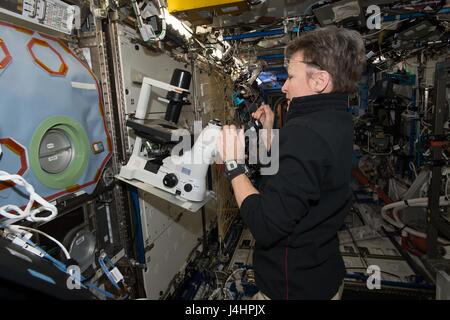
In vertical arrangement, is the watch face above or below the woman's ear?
below

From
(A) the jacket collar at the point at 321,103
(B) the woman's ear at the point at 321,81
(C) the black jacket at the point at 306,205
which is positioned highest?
(B) the woman's ear at the point at 321,81

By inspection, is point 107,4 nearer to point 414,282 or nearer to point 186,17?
point 186,17

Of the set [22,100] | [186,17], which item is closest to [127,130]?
[22,100]

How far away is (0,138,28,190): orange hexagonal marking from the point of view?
1107 millimetres

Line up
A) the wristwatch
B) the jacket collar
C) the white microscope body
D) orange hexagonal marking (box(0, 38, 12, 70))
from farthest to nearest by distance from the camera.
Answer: the white microscope body < the wristwatch < the jacket collar < orange hexagonal marking (box(0, 38, 12, 70))

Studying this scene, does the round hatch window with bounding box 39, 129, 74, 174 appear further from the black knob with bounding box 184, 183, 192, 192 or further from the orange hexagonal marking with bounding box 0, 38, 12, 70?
the black knob with bounding box 184, 183, 192, 192

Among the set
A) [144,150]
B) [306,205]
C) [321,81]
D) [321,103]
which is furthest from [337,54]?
[144,150]

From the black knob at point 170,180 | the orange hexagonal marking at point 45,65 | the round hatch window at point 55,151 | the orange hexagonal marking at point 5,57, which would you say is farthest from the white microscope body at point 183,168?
the orange hexagonal marking at point 5,57

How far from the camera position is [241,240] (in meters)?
4.76

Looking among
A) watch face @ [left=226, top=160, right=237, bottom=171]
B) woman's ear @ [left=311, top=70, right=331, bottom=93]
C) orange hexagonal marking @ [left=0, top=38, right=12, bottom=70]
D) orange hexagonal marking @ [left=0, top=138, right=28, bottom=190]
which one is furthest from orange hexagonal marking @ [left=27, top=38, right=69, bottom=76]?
woman's ear @ [left=311, top=70, right=331, bottom=93]

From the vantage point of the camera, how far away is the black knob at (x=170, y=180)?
62.1 inches

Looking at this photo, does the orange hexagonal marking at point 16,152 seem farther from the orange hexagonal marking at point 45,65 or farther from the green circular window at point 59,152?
the orange hexagonal marking at point 45,65

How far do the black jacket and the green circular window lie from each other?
39.0 inches

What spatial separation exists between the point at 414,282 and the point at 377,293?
539mm
